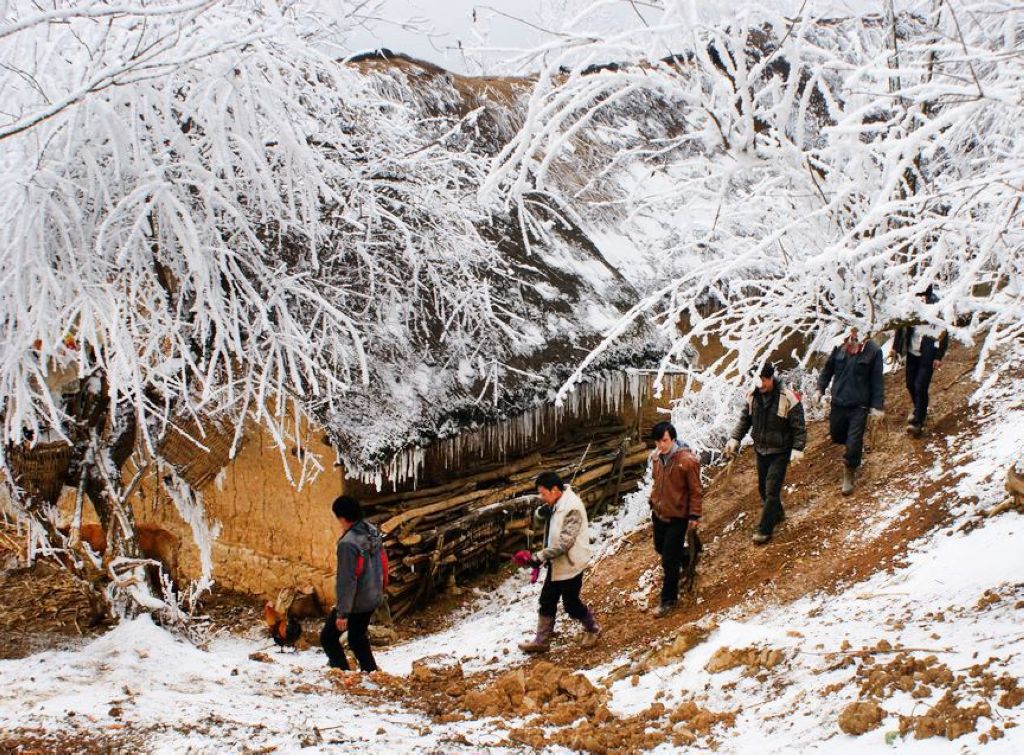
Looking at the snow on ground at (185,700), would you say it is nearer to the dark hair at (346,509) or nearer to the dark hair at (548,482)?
the dark hair at (346,509)

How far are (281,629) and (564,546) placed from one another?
2.78 meters

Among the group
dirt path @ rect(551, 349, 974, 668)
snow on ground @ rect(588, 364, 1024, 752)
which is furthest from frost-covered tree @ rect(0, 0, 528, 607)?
snow on ground @ rect(588, 364, 1024, 752)

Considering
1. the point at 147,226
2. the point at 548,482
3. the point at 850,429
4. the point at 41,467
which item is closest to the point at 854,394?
the point at 850,429

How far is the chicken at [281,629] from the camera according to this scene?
663 centimetres

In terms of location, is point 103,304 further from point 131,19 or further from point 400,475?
point 400,475

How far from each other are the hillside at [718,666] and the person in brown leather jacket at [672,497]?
283mm

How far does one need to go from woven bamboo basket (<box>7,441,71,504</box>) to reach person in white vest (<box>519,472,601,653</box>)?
10.6 feet

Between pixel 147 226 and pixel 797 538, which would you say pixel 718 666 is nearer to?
pixel 797 538

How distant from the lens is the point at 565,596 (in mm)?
5664

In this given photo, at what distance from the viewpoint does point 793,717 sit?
3602mm

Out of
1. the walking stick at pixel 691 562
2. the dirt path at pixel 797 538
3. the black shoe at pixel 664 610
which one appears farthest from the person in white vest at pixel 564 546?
the walking stick at pixel 691 562

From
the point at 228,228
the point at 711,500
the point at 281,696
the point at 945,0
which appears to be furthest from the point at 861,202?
the point at 281,696

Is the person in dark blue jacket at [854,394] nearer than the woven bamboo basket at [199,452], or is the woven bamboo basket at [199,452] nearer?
the person in dark blue jacket at [854,394]

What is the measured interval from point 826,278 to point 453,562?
15.4 ft
